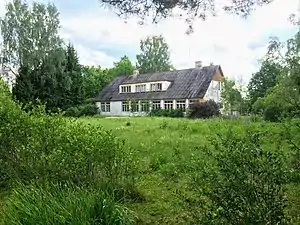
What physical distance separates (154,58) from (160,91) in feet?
63.2

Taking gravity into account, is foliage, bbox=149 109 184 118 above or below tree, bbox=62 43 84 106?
below

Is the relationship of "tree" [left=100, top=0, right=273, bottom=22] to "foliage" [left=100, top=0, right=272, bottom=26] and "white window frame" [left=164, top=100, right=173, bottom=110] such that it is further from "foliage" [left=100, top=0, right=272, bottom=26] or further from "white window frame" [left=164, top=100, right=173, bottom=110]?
"white window frame" [left=164, top=100, right=173, bottom=110]

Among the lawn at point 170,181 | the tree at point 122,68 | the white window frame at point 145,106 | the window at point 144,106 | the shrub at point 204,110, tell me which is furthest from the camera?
the tree at point 122,68

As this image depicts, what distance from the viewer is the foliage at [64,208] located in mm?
3588

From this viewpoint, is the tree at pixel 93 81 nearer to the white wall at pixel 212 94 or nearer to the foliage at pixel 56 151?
the white wall at pixel 212 94

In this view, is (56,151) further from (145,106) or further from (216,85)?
(216,85)

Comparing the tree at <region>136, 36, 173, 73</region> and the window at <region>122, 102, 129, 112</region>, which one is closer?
the window at <region>122, 102, 129, 112</region>

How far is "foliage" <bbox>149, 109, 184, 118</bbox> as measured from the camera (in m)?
34.8

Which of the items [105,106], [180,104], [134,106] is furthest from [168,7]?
[105,106]

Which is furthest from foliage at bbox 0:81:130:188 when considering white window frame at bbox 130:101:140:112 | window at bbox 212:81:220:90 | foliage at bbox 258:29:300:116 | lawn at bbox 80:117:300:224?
white window frame at bbox 130:101:140:112

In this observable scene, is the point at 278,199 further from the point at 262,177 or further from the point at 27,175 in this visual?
the point at 27,175

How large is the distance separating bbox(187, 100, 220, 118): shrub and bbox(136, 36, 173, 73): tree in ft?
98.5

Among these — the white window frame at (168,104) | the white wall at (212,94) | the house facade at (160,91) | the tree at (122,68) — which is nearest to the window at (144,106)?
the house facade at (160,91)

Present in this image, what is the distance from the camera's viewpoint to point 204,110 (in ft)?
96.9
